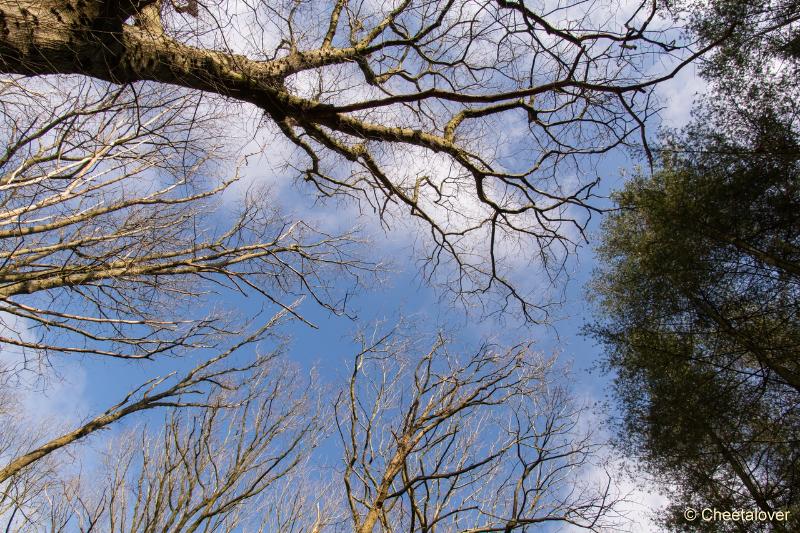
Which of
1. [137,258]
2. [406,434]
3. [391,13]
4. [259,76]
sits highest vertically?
[391,13]

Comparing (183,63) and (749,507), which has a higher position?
(183,63)

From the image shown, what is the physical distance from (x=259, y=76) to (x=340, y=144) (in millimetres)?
979

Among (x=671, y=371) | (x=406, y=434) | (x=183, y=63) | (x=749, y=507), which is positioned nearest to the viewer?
(x=183, y=63)

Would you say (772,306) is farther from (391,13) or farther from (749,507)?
(391,13)

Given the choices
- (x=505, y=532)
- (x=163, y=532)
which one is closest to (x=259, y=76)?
(x=505, y=532)

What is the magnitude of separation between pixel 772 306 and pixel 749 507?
2717 millimetres

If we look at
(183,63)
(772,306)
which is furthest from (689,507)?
(183,63)

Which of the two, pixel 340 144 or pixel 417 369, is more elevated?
pixel 340 144

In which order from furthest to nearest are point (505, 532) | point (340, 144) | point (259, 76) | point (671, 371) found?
point (671, 371) → point (340, 144) → point (259, 76) → point (505, 532)

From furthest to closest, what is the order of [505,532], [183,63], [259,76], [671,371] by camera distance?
[671,371] < [259,76] < [183,63] < [505,532]

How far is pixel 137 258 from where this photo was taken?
4320 mm

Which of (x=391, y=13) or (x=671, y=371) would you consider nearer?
(x=391, y=13)

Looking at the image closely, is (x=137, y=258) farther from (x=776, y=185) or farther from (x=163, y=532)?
(x=776, y=185)

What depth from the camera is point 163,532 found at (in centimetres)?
441
